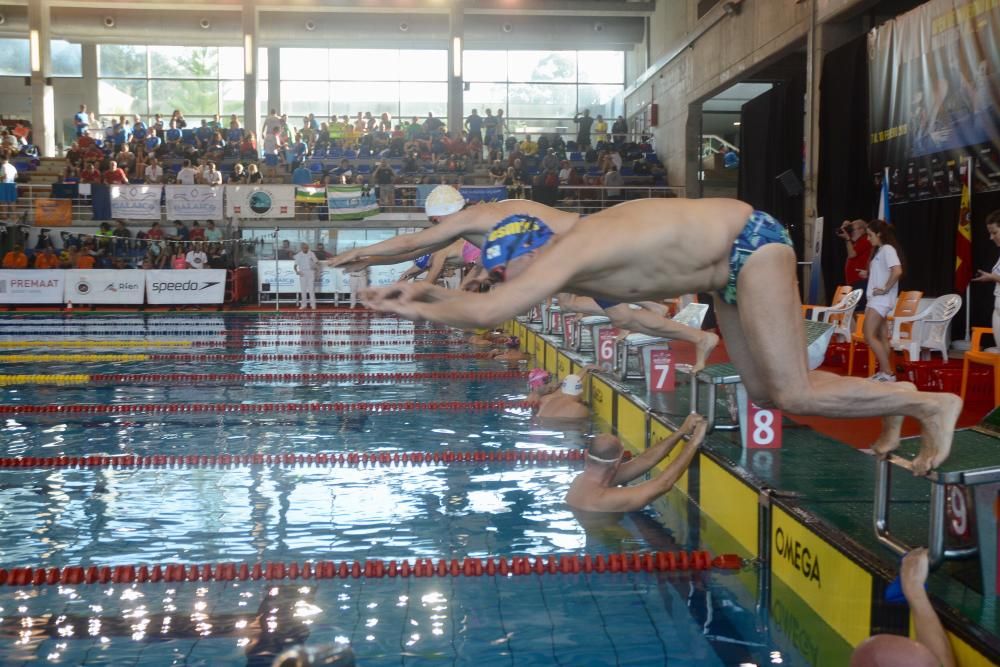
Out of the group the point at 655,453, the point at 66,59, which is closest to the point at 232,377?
the point at 655,453

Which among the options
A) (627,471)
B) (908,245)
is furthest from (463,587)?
(908,245)

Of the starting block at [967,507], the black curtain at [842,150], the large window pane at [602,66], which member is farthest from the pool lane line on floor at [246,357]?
the large window pane at [602,66]

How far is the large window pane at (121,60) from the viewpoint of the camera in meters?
29.9

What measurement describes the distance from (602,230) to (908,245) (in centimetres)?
884

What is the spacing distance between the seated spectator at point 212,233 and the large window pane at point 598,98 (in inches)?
530

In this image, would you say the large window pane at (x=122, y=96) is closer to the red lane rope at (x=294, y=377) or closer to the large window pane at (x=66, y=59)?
the large window pane at (x=66, y=59)

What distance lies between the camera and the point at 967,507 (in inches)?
110

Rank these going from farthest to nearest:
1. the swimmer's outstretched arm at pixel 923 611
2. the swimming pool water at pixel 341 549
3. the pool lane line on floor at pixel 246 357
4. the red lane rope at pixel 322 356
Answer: the red lane rope at pixel 322 356, the pool lane line on floor at pixel 246 357, the swimming pool water at pixel 341 549, the swimmer's outstretched arm at pixel 923 611

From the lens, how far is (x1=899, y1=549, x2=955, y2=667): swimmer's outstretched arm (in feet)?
7.97

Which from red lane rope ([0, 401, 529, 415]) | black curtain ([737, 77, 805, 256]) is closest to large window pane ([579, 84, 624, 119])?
black curtain ([737, 77, 805, 256])

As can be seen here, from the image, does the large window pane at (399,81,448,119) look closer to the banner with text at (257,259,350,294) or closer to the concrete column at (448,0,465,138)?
the concrete column at (448,0,465,138)

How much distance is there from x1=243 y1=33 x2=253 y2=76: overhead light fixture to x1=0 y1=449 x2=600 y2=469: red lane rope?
21427 millimetres

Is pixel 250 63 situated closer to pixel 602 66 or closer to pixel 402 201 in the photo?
pixel 402 201

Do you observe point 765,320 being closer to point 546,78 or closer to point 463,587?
point 463,587
